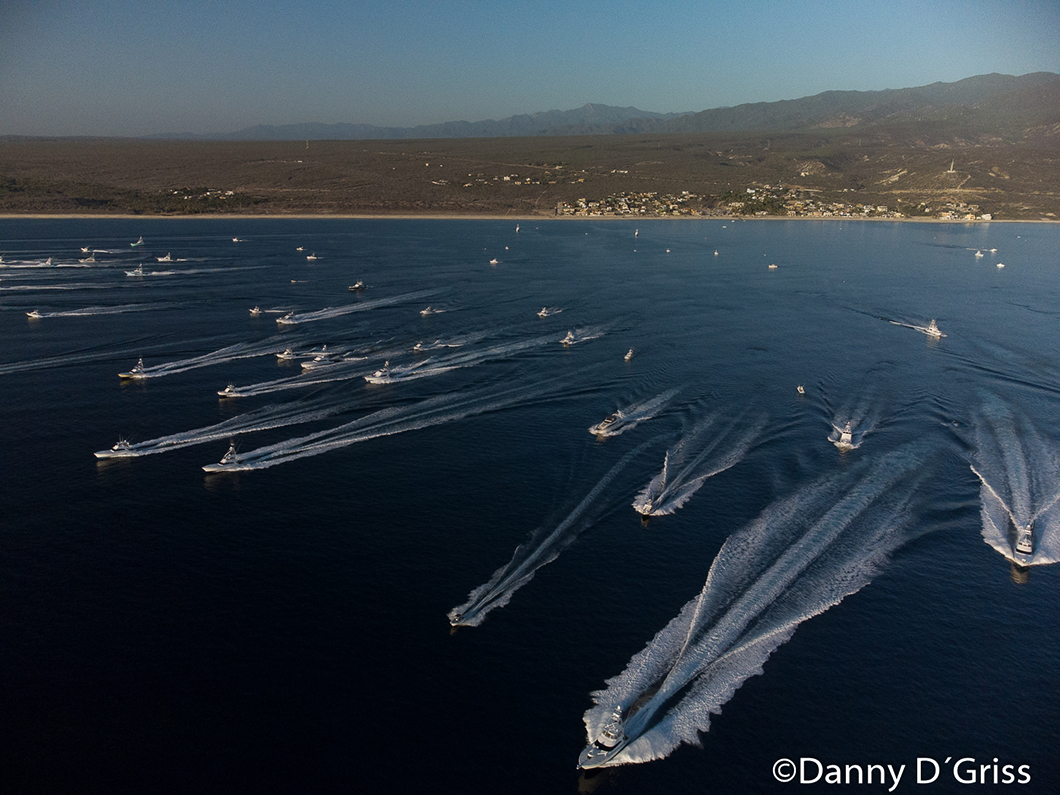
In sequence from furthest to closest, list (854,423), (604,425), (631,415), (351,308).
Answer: (351,308), (631,415), (854,423), (604,425)

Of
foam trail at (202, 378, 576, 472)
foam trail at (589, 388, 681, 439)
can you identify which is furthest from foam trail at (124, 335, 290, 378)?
foam trail at (589, 388, 681, 439)

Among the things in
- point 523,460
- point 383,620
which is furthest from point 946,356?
point 383,620

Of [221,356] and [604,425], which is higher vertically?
[221,356]

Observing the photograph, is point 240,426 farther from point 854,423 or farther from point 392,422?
point 854,423

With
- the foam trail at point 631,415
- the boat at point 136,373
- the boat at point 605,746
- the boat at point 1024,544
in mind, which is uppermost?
the boat at point 136,373

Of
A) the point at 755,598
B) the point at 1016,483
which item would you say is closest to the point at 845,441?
the point at 1016,483

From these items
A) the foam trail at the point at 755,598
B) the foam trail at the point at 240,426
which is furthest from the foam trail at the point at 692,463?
the foam trail at the point at 240,426

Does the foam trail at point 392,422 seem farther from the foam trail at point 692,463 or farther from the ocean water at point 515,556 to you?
the foam trail at point 692,463
